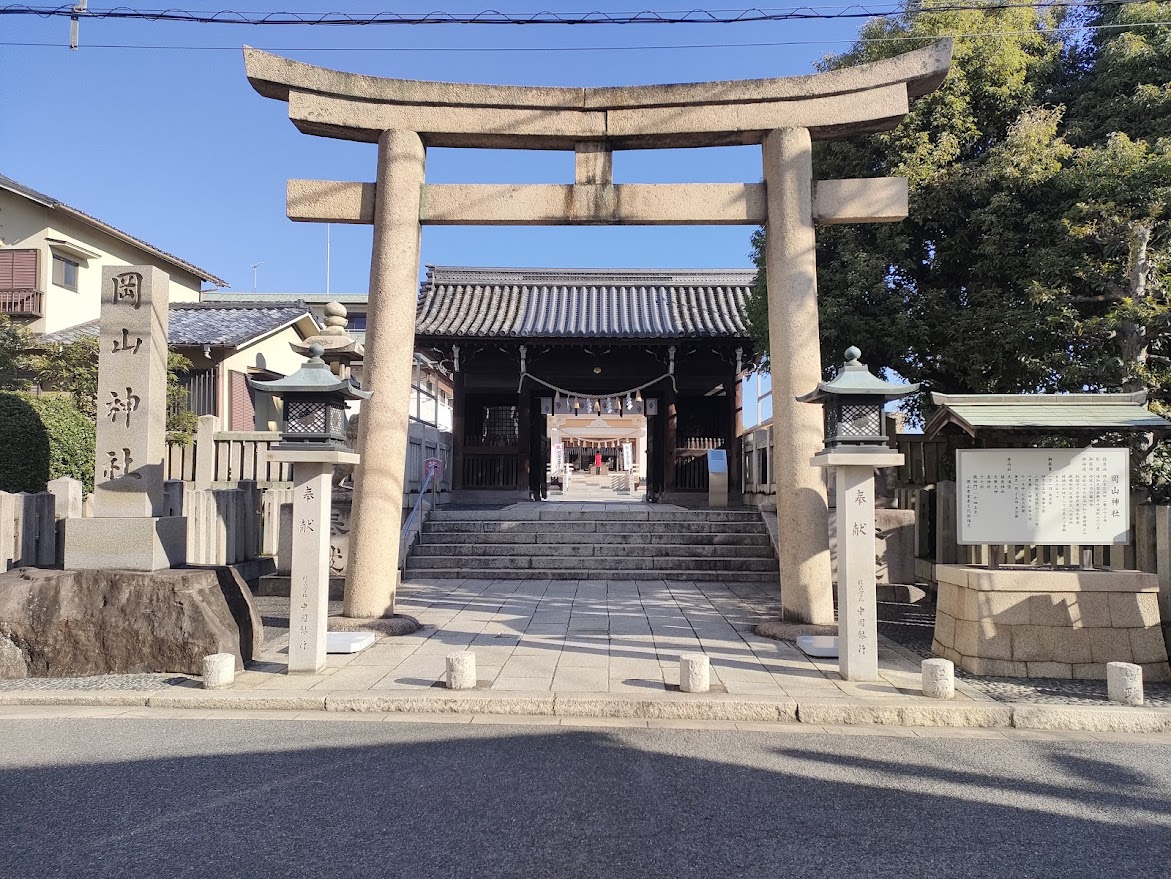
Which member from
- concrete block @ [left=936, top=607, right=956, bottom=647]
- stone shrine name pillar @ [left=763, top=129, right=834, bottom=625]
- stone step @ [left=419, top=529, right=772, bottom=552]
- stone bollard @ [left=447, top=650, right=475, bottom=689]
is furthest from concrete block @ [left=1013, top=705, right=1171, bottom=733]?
stone step @ [left=419, top=529, right=772, bottom=552]

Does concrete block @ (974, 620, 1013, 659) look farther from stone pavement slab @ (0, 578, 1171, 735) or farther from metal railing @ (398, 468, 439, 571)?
metal railing @ (398, 468, 439, 571)

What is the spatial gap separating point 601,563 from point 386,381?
6.35 metres

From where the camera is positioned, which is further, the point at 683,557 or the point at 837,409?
the point at 683,557

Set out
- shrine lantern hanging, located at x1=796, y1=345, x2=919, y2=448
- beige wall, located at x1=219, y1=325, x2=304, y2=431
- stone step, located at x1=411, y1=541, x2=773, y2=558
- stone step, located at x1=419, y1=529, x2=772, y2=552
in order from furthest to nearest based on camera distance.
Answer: beige wall, located at x1=219, y1=325, x2=304, y2=431, stone step, located at x1=419, y1=529, x2=772, y2=552, stone step, located at x1=411, y1=541, x2=773, y2=558, shrine lantern hanging, located at x1=796, y1=345, x2=919, y2=448

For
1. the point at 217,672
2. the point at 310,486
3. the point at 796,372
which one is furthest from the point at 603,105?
the point at 217,672

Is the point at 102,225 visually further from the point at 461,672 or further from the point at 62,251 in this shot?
the point at 461,672

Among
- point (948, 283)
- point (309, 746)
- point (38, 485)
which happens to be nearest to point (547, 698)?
point (309, 746)

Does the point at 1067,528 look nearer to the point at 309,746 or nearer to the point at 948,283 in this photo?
the point at 948,283

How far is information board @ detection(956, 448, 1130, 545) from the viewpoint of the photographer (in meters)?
7.04

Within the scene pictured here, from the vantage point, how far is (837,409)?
6.76 meters

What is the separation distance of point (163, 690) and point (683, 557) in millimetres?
9254

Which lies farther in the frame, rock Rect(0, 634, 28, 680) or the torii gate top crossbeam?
the torii gate top crossbeam

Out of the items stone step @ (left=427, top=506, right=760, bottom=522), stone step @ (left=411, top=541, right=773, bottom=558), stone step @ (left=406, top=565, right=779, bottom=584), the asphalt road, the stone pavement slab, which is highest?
stone step @ (left=427, top=506, right=760, bottom=522)

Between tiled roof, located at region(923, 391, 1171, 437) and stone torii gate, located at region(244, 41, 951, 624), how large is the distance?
162 cm
